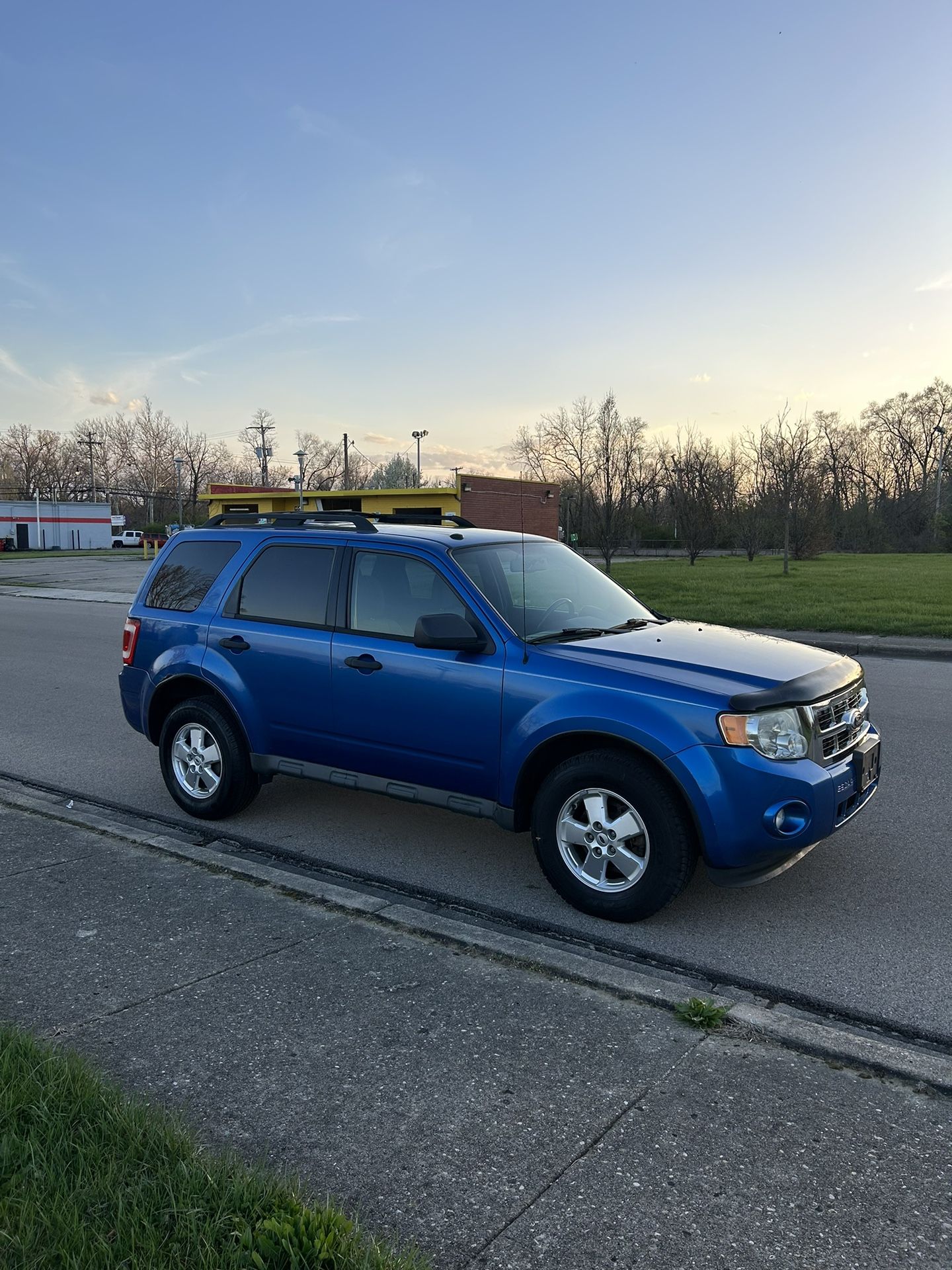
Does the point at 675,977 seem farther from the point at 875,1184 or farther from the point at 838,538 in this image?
the point at 838,538

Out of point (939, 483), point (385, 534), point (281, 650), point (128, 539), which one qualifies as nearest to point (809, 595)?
point (385, 534)

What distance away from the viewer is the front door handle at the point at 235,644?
555cm

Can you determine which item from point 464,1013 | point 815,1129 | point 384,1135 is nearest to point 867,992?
point 815,1129

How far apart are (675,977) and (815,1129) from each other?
1.03 meters

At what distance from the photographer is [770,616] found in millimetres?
16750

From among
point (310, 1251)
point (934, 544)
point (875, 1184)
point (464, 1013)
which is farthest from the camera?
point (934, 544)

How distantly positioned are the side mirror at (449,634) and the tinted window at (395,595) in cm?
21

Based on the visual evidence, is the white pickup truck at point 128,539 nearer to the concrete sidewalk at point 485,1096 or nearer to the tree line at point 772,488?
the tree line at point 772,488

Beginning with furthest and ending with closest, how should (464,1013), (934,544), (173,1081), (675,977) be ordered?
(934,544) → (675,977) → (464,1013) → (173,1081)

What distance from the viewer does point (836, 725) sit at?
4.39 m

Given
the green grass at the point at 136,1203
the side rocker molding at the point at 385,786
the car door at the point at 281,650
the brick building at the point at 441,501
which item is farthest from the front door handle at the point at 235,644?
the brick building at the point at 441,501

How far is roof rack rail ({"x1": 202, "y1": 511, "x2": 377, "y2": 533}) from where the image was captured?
5.56 meters

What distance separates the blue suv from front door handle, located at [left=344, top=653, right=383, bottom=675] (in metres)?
0.01

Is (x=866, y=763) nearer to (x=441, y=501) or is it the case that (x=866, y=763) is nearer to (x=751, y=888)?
(x=751, y=888)
